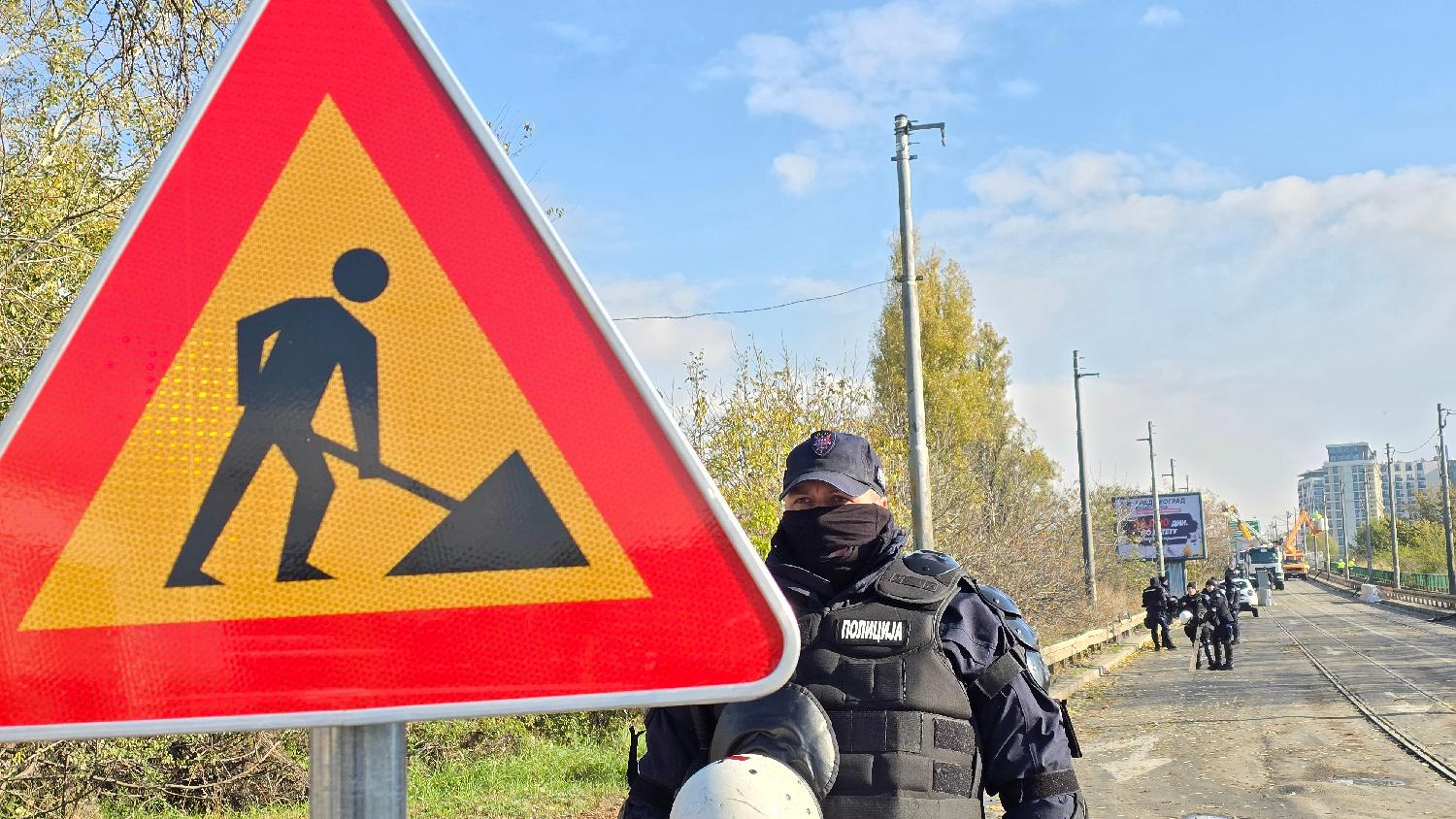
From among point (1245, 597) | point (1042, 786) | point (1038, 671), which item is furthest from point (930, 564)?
point (1245, 597)

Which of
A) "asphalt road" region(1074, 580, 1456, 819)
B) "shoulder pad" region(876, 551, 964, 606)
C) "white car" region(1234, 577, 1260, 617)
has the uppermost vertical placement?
"shoulder pad" region(876, 551, 964, 606)

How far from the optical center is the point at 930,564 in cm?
265

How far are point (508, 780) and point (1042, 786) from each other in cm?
897

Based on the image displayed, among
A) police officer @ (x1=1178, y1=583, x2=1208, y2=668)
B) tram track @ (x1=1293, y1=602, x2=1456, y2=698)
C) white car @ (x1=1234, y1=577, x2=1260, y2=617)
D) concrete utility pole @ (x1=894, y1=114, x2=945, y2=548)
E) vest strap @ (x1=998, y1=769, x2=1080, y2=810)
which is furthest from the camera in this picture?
white car @ (x1=1234, y1=577, x2=1260, y2=617)

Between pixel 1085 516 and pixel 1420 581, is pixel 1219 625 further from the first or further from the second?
pixel 1420 581

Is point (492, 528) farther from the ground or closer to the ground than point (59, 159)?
closer to the ground

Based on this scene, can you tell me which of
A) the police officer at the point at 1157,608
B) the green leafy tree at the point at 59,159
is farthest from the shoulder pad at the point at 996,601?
the police officer at the point at 1157,608

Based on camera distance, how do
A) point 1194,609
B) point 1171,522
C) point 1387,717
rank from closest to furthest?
1. point 1387,717
2. point 1194,609
3. point 1171,522

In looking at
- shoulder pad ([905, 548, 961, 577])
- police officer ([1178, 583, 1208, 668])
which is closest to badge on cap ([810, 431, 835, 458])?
shoulder pad ([905, 548, 961, 577])

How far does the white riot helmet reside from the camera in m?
1.93

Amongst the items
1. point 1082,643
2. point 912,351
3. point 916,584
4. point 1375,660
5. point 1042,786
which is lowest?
point 1375,660

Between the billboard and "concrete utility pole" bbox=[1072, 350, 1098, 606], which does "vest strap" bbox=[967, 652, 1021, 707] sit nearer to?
"concrete utility pole" bbox=[1072, 350, 1098, 606]

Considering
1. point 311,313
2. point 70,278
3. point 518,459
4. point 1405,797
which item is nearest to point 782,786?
point 518,459

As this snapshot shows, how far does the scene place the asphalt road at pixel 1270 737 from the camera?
959 centimetres
